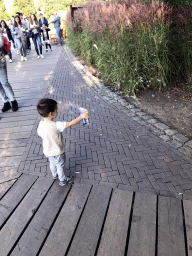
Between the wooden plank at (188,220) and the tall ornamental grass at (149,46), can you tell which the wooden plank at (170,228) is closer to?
the wooden plank at (188,220)

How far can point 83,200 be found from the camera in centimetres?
257

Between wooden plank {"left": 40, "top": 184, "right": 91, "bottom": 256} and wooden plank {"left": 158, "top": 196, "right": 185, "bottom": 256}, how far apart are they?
3.12 ft

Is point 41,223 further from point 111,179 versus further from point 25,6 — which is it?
point 25,6

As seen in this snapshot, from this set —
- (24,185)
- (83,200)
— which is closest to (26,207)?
(24,185)

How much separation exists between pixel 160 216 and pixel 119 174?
2.74 feet

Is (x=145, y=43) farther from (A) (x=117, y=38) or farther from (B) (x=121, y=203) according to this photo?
(B) (x=121, y=203)

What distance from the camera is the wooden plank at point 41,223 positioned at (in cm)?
206

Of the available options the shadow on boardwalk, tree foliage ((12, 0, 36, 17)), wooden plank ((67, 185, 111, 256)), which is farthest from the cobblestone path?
tree foliage ((12, 0, 36, 17))

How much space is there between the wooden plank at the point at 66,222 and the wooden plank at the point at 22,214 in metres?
0.37

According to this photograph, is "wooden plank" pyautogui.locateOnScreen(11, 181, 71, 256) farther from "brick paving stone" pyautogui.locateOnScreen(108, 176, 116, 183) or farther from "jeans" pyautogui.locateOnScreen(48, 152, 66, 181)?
"brick paving stone" pyautogui.locateOnScreen(108, 176, 116, 183)

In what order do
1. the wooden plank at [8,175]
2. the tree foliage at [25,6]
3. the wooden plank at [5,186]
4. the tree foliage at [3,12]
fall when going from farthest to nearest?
the tree foliage at [3,12], the tree foliage at [25,6], the wooden plank at [8,175], the wooden plank at [5,186]

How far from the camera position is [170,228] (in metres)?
2.19

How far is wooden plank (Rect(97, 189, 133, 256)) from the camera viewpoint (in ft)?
6.63

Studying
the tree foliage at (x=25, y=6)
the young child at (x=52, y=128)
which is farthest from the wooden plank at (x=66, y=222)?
the tree foliage at (x=25, y=6)
